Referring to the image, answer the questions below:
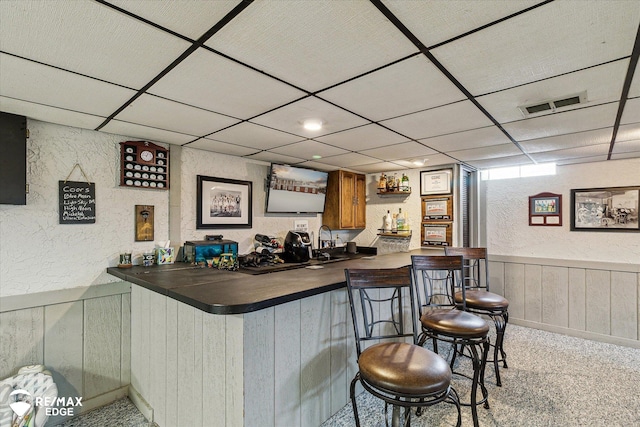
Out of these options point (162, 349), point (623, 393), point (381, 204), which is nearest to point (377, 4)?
point (162, 349)

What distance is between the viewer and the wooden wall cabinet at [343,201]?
4516 mm

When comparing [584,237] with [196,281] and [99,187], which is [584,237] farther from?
[99,187]

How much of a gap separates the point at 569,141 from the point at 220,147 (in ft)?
11.3

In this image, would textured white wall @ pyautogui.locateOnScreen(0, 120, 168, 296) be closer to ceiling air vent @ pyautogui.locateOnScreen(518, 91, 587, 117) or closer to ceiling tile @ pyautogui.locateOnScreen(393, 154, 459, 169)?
ceiling tile @ pyautogui.locateOnScreen(393, 154, 459, 169)

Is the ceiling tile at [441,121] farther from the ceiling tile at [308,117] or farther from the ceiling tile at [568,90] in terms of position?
the ceiling tile at [308,117]

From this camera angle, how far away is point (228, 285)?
1.97m

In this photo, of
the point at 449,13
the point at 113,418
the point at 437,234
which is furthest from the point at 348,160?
the point at 113,418

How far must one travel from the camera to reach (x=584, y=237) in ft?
12.9

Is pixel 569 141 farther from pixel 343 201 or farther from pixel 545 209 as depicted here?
pixel 343 201

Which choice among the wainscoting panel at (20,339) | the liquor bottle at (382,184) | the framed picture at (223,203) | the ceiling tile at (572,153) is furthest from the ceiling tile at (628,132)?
the wainscoting panel at (20,339)

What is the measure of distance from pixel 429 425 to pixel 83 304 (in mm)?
2832

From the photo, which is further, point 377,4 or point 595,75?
point 595,75

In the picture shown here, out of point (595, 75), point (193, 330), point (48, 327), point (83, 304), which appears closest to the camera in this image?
point (595, 75)

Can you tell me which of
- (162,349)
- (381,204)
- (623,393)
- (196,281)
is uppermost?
(381,204)
